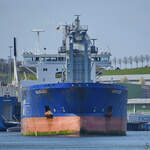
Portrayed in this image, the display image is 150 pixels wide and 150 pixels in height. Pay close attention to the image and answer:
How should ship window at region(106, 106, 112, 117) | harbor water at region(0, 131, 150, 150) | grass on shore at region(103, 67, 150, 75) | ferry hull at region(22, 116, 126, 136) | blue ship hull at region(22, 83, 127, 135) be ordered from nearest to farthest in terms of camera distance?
harbor water at region(0, 131, 150, 150) → ferry hull at region(22, 116, 126, 136) → blue ship hull at region(22, 83, 127, 135) → ship window at region(106, 106, 112, 117) → grass on shore at region(103, 67, 150, 75)

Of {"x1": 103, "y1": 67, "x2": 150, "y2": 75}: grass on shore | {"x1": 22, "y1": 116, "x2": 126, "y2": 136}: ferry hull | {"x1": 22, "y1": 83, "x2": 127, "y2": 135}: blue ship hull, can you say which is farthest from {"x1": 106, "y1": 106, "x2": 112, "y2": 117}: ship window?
{"x1": 103, "y1": 67, "x2": 150, "y2": 75}: grass on shore

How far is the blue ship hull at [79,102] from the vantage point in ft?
232

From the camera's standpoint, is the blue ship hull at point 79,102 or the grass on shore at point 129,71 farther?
the grass on shore at point 129,71

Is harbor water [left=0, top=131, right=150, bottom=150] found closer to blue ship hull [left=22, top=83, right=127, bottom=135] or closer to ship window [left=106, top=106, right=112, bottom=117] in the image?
blue ship hull [left=22, top=83, right=127, bottom=135]

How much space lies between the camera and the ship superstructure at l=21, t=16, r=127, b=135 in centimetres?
7075

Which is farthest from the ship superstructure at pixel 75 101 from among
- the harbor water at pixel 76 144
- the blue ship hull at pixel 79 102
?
the harbor water at pixel 76 144

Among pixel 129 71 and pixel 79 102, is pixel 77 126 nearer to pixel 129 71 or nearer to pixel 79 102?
pixel 79 102

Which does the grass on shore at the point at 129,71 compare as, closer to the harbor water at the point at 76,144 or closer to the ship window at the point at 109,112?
the ship window at the point at 109,112

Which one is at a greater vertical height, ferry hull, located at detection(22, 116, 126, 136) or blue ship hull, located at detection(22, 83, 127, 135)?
blue ship hull, located at detection(22, 83, 127, 135)

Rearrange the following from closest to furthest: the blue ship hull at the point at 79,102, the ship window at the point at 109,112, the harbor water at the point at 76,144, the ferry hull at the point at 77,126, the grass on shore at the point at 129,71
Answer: the harbor water at the point at 76,144
the ferry hull at the point at 77,126
the blue ship hull at the point at 79,102
the ship window at the point at 109,112
the grass on shore at the point at 129,71

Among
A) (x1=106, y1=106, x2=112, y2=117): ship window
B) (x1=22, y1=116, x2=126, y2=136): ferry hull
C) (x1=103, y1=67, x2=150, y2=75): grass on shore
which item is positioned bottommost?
(x1=22, y1=116, x2=126, y2=136): ferry hull

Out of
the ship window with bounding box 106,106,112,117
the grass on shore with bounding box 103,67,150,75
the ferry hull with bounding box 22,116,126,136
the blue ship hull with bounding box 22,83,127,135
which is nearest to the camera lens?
the ferry hull with bounding box 22,116,126,136

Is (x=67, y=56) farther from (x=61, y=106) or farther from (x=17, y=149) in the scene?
(x=17, y=149)

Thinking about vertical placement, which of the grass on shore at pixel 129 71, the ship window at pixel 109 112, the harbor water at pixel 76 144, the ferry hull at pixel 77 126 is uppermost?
the grass on shore at pixel 129 71
